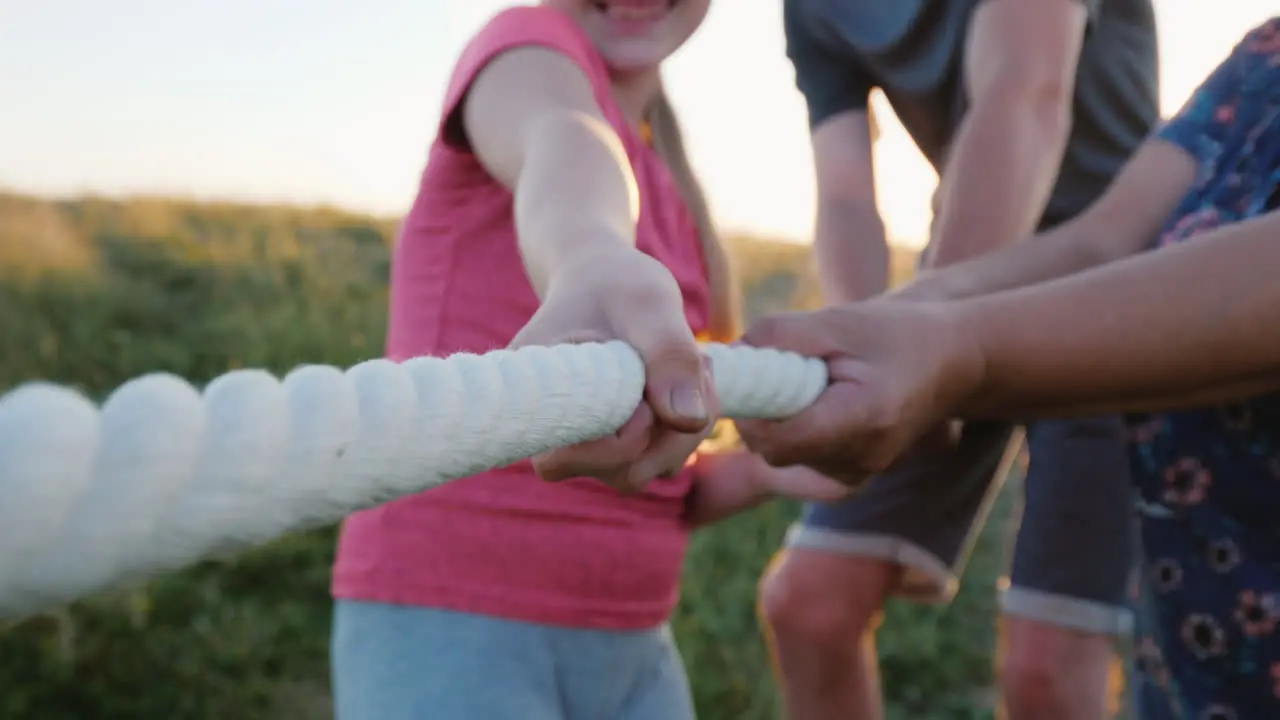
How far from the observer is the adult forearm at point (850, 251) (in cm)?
149

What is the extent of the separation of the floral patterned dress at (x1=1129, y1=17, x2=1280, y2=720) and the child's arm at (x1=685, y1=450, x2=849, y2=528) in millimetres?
308

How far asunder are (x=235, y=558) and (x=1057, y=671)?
6.17 feet

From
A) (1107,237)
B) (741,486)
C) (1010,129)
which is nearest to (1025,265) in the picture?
(1107,237)

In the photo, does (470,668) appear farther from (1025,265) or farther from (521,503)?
(1025,265)

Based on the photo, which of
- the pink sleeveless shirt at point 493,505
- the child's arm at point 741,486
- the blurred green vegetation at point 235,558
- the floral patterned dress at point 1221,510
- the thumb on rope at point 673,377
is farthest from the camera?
the blurred green vegetation at point 235,558

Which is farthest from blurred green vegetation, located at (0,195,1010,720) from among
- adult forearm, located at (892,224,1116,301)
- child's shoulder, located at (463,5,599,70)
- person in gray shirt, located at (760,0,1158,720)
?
person in gray shirt, located at (760,0,1158,720)

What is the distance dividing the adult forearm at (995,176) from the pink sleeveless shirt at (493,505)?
0.29 m

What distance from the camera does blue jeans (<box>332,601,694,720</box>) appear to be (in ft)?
2.90

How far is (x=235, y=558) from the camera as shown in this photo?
104 inches

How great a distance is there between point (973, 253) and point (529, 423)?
757 millimetres

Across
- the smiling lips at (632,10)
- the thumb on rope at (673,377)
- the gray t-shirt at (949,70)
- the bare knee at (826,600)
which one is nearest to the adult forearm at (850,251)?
the gray t-shirt at (949,70)

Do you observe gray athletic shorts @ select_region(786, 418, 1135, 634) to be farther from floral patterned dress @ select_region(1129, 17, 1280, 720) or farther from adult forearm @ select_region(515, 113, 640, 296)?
adult forearm @ select_region(515, 113, 640, 296)

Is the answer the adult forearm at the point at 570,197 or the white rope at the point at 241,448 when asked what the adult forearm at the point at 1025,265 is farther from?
the white rope at the point at 241,448

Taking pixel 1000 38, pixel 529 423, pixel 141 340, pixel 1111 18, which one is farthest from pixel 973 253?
pixel 141 340
